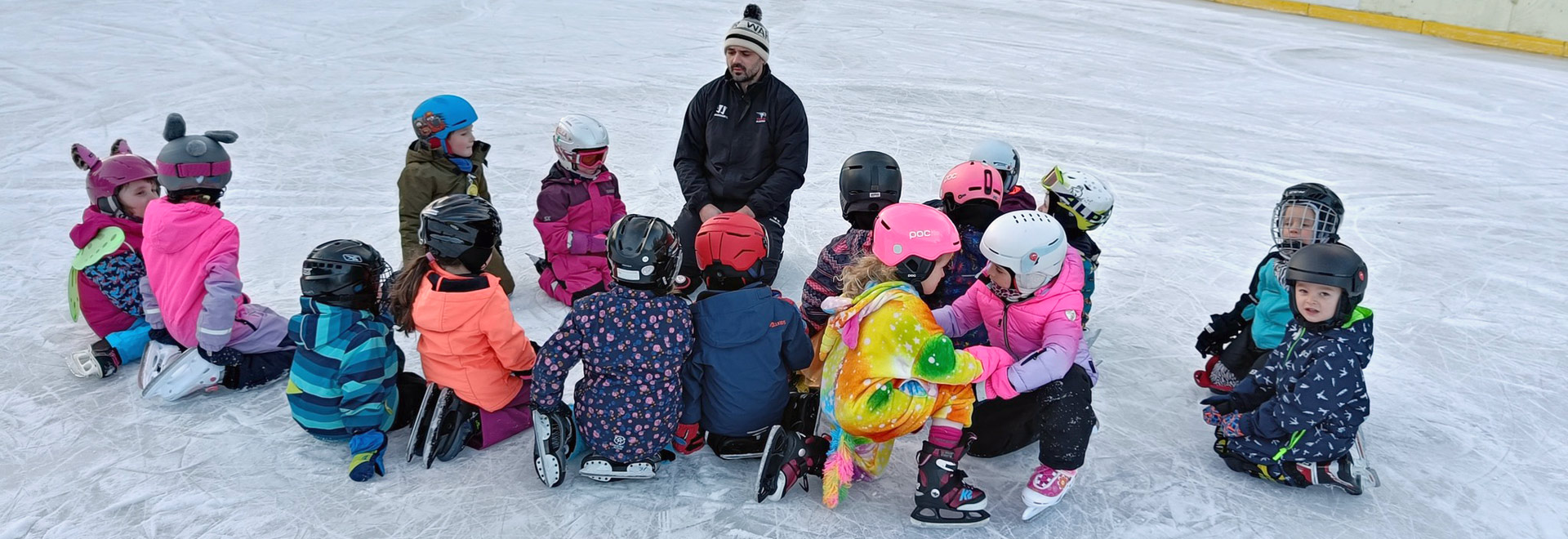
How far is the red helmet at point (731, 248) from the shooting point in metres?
3.47

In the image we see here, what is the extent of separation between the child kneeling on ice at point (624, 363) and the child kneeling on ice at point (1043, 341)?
1136 mm

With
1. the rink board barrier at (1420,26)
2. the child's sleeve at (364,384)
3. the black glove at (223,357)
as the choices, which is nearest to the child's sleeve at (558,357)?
the child's sleeve at (364,384)

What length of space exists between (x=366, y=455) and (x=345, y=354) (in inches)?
15.8

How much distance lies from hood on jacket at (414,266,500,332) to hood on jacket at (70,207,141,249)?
1854 mm

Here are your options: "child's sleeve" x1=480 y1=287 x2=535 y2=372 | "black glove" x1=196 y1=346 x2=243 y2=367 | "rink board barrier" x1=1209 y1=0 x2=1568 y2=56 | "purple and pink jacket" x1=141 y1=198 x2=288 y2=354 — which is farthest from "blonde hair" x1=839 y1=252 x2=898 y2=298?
"rink board barrier" x1=1209 y1=0 x2=1568 y2=56

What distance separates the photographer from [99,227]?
4.50 metres

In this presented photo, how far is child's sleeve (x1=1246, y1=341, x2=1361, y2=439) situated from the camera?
3514 mm

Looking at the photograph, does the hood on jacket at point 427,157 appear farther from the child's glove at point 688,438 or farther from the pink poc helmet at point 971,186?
the pink poc helmet at point 971,186

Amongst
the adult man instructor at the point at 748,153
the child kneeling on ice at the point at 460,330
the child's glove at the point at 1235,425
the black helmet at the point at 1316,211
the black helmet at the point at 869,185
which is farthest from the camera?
the adult man instructor at the point at 748,153

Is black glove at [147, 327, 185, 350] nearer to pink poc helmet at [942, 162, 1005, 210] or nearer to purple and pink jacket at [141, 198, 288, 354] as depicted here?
purple and pink jacket at [141, 198, 288, 354]

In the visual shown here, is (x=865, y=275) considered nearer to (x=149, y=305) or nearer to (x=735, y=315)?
(x=735, y=315)

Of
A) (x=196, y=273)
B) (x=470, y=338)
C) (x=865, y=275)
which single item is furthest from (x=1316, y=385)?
(x=196, y=273)

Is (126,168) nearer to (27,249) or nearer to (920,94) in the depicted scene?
(27,249)

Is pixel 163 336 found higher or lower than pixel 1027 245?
lower
